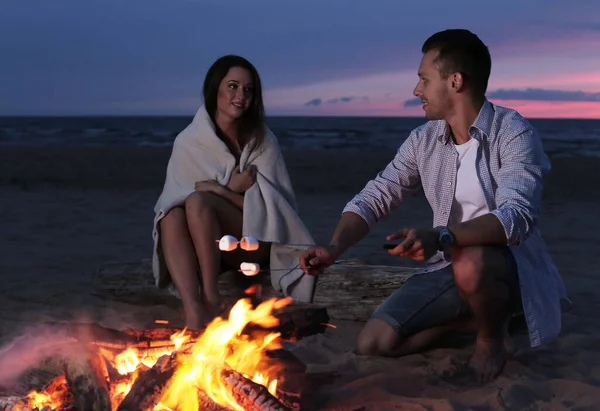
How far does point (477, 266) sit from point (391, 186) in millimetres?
737

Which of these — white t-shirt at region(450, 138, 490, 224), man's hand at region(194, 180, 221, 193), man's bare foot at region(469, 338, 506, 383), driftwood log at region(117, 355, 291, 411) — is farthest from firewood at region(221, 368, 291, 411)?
man's hand at region(194, 180, 221, 193)

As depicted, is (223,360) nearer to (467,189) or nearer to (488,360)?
(488,360)

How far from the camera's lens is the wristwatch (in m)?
3.12

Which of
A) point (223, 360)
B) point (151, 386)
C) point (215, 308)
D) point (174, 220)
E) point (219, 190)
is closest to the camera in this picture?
point (151, 386)

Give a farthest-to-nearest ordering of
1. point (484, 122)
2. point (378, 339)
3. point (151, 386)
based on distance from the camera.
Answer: point (378, 339) → point (484, 122) → point (151, 386)

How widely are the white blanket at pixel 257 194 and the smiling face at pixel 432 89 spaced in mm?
1176

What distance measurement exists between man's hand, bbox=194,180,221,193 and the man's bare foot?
1.69 m

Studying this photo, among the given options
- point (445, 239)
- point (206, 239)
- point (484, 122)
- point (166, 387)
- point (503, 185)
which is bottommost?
point (166, 387)

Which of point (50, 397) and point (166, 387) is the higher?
point (166, 387)

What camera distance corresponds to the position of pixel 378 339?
3.72m

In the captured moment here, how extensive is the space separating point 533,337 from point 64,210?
680 cm

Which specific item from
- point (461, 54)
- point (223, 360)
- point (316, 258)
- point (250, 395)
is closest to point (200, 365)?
point (223, 360)

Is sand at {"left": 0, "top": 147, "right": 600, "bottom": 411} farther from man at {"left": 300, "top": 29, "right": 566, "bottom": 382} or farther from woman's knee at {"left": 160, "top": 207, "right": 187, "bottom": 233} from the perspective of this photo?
woman's knee at {"left": 160, "top": 207, "right": 187, "bottom": 233}

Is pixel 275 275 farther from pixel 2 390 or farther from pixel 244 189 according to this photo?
pixel 2 390
